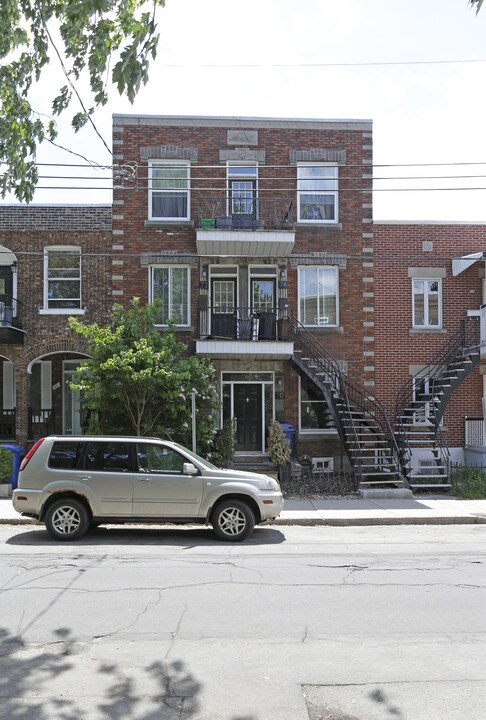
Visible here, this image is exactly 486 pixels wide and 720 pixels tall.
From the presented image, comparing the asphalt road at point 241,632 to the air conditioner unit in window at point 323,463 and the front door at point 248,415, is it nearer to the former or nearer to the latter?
the air conditioner unit in window at point 323,463

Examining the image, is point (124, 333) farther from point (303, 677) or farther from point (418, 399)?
point (303, 677)

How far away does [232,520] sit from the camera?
35.0ft

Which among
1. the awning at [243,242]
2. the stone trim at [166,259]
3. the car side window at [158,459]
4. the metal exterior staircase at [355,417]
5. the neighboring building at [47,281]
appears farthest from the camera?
the stone trim at [166,259]

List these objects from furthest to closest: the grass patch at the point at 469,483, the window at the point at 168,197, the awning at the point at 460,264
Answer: the awning at the point at 460,264 → the window at the point at 168,197 → the grass patch at the point at 469,483

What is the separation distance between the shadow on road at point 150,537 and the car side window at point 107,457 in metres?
1.18

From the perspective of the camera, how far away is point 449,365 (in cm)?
1942

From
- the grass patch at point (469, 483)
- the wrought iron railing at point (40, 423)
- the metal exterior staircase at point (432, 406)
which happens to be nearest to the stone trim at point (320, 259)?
the metal exterior staircase at point (432, 406)

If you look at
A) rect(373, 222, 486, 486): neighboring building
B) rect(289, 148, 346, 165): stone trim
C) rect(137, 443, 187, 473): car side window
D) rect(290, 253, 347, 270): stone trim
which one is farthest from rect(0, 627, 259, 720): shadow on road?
rect(289, 148, 346, 165): stone trim

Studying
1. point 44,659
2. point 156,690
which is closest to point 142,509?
point 44,659

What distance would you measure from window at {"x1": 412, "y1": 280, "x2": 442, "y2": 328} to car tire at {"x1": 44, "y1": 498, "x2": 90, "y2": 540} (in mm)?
12960

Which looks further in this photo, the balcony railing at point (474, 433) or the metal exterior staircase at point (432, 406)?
the balcony railing at point (474, 433)

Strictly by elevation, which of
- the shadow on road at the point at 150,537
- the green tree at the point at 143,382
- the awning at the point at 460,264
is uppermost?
the awning at the point at 460,264

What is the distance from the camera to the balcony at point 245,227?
1811cm

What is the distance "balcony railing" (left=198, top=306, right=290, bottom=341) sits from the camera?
18.2 meters
